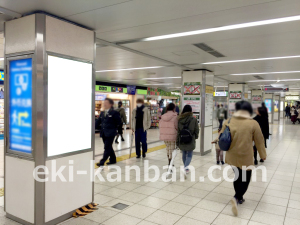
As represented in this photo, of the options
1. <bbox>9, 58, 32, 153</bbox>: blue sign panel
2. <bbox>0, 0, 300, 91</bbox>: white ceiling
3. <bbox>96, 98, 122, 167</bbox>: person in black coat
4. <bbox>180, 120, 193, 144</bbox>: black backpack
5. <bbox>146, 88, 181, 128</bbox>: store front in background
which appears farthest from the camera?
<bbox>146, 88, 181, 128</bbox>: store front in background

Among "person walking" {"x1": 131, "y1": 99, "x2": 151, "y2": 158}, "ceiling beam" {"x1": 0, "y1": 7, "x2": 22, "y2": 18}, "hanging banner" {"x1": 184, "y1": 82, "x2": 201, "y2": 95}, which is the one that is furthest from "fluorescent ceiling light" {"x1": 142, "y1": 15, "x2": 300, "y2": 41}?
"hanging banner" {"x1": 184, "y1": 82, "x2": 201, "y2": 95}

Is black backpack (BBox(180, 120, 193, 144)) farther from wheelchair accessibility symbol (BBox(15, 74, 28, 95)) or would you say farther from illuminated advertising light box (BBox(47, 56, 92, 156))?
wheelchair accessibility symbol (BBox(15, 74, 28, 95))

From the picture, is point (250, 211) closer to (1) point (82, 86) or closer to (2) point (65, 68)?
(1) point (82, 86)

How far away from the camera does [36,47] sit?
2.73 m

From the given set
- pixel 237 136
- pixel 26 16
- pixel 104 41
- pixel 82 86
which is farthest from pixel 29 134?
pixel 237 136

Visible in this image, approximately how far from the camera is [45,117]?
2.83 m

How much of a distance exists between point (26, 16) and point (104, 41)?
154 cm

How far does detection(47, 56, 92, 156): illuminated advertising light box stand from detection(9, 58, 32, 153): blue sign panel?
25cm

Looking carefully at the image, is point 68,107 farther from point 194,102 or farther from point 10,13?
point 194,102

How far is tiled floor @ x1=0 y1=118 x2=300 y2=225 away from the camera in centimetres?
315

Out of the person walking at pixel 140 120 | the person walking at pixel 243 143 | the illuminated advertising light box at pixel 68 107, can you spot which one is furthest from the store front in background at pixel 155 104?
the person walking at pixel 243 143

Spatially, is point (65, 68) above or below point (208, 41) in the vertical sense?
below

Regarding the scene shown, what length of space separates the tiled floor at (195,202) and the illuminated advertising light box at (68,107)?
0.98m

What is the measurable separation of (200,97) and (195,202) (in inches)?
155
